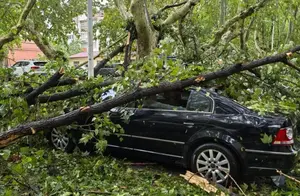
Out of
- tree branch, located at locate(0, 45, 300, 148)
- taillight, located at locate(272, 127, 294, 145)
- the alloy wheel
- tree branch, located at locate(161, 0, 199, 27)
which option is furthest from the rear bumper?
tree branch, located at locate(161, 0, 199, 27)

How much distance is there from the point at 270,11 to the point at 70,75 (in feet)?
26.8

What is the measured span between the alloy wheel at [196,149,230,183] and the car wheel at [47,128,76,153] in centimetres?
242

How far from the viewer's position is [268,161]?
4191 millimetres

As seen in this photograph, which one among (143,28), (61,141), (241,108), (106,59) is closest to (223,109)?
(241,108)

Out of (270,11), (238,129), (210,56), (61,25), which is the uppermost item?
(270,11)

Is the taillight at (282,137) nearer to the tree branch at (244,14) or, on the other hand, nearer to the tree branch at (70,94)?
the tree branch at (70,94)

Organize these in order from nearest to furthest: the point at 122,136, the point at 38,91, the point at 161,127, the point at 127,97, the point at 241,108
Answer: the point at 127,97 → the point at 38,91 → the point at 241,108 → the point at 161,127 → the point at 122,136

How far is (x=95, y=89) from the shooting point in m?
4.38

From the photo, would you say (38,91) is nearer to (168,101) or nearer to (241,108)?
(168,101)

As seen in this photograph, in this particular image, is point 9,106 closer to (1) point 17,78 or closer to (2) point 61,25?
(1) point 17,78

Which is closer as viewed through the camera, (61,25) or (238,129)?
(238,129)

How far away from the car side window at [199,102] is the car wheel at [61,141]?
2.32 meters

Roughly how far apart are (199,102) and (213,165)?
98 centimetres

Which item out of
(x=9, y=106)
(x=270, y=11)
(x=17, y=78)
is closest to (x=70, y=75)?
(x=17, y=78)
